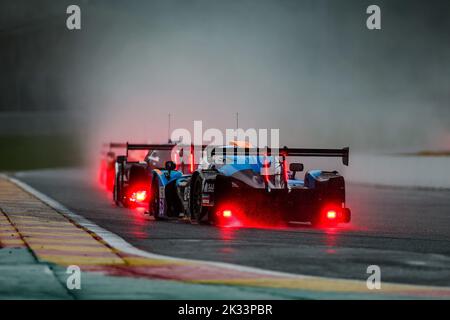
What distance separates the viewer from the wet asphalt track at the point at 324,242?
37.1 feet

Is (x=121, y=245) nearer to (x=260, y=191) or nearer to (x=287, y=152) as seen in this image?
(x=260, y=191)

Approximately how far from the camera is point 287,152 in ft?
55.1

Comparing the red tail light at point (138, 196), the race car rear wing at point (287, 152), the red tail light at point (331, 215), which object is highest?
the race car rear wing at point (287, 152)

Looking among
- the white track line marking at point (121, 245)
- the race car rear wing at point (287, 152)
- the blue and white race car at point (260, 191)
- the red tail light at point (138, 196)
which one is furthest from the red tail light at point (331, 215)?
the red tail light at point (138, 196)

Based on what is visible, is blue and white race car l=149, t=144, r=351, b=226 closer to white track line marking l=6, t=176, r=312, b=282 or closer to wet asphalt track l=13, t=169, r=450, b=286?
wet asphalt track l=13, t=169, r=450, b=286

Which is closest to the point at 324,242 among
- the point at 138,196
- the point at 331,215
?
the point at 331,215

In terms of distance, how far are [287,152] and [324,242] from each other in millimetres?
2860

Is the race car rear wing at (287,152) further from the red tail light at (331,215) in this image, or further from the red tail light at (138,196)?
the red tail light at (138,196)

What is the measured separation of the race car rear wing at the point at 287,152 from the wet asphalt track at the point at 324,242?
1.10 m

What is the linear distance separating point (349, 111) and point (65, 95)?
2243 centimetres

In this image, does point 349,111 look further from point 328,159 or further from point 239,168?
point 239,168

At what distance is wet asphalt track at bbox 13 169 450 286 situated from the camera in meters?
11.3

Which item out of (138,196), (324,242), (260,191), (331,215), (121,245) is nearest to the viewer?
(121,245)

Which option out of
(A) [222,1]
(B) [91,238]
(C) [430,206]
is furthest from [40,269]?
(A) [222,1]
